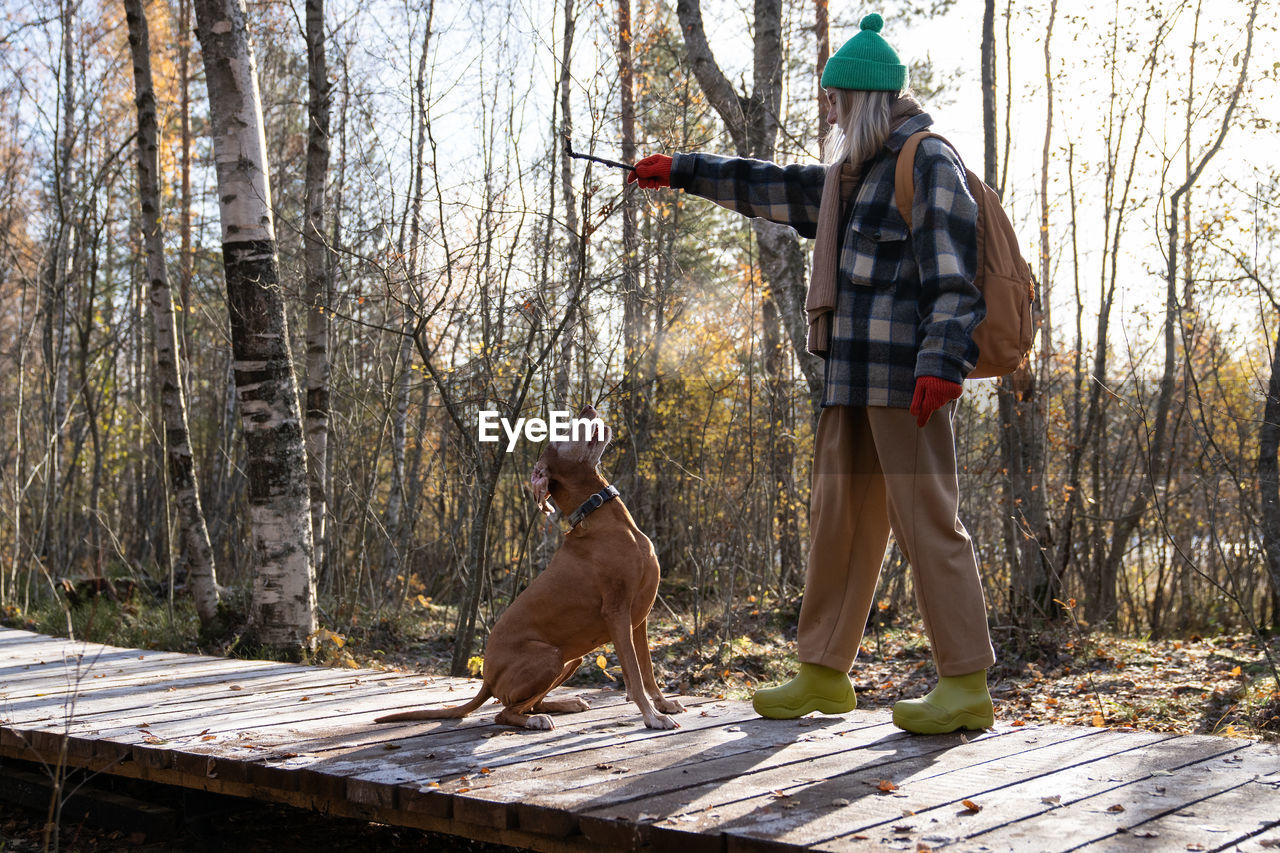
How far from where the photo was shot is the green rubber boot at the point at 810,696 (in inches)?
139

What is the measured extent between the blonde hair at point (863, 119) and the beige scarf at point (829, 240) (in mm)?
36

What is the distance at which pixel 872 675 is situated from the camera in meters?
7.06

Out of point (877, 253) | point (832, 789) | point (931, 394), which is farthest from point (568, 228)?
point (832, 789)

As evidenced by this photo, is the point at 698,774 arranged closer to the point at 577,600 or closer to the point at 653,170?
the point at 577,600

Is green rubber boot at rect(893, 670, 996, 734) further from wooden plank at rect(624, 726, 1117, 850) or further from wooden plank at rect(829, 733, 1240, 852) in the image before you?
wooden plank at rect(829, 733, 1240, 852)

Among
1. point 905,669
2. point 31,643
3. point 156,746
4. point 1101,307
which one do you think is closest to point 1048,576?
point 905,669

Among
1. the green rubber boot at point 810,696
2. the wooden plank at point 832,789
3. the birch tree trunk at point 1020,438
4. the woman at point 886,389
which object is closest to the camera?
the wooden plank at point 832,789

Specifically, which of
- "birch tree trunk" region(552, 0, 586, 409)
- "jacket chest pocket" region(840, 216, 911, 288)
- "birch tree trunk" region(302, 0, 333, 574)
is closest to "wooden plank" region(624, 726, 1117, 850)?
"jacket chest pocket" region(840, 216, 911, 288)

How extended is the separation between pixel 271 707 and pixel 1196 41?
9.10 m

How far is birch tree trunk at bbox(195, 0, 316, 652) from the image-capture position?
6.23m

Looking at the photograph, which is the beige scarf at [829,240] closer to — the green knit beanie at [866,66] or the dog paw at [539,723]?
the green knit beanie at [866,66]

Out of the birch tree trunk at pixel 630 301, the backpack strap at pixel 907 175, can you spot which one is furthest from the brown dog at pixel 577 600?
the birch tree trunk at pixel 630 301

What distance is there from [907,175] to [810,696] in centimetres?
181

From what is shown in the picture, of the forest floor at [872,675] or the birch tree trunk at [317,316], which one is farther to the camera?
the birch tree trunk at [317,316]
